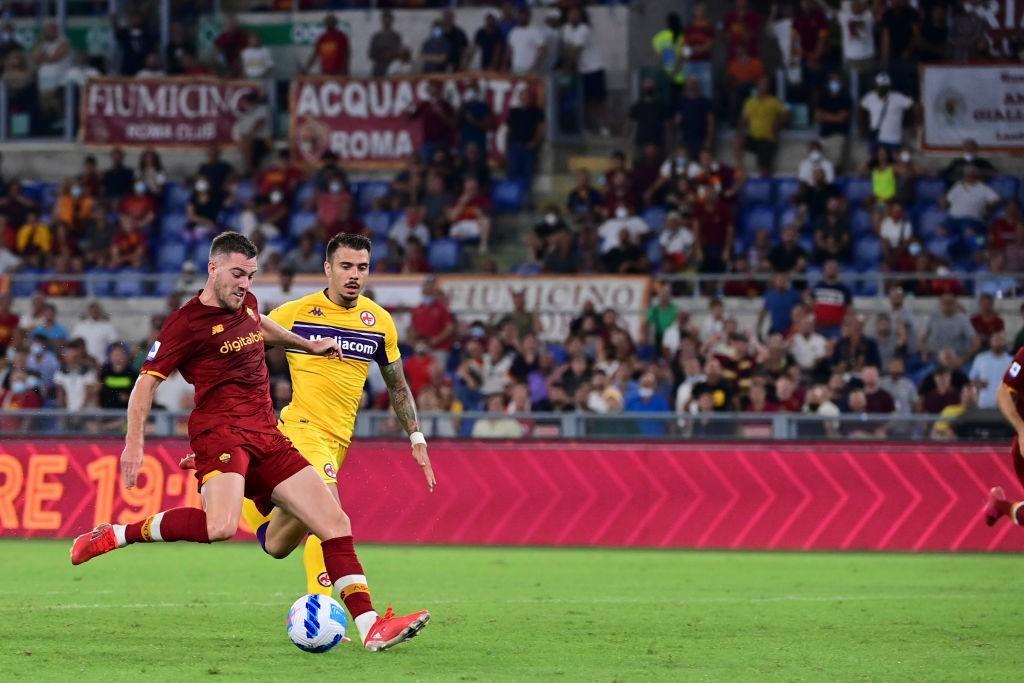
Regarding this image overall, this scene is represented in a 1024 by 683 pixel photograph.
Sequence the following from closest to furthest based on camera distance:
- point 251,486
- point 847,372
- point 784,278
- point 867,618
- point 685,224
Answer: point 251,486 < point 867,618 < point 847,372 < point 784,278 < point 685,224

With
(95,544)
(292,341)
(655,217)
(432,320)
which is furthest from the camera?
(655,217)

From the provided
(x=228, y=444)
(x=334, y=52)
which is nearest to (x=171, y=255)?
(x=334, y=52)

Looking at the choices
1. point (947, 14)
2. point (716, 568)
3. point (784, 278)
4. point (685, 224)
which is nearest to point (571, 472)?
point (716, 568)

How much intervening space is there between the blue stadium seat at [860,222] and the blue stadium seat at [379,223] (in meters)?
6.28

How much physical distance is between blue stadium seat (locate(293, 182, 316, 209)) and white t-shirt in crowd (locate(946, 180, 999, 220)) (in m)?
8.89

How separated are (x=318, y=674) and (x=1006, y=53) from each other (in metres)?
17.1

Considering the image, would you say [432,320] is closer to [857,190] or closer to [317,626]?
[857,190]

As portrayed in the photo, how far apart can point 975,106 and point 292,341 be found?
49.4ft

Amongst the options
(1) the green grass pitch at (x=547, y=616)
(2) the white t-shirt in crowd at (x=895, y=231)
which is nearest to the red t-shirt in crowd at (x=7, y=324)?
(1) the green grass pitch at (x=547, y=616)

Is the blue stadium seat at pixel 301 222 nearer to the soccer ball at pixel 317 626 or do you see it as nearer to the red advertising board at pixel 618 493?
the red advertising board at pixel 618 493

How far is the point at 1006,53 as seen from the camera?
23266mm

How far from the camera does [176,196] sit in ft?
86.8

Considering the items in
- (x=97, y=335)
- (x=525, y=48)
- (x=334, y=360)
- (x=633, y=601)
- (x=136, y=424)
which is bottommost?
(x=633, y=601)

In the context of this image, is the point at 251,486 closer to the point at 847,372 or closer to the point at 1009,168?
the point at 847,372
